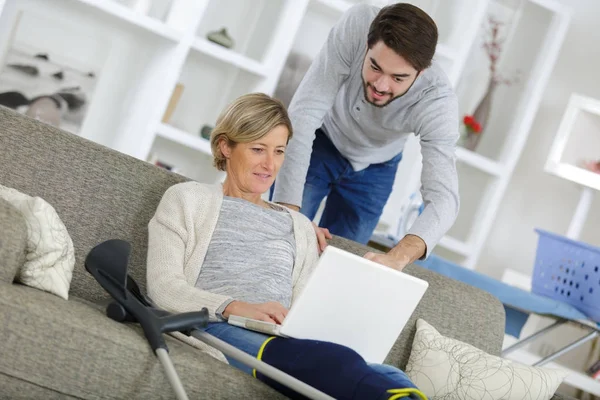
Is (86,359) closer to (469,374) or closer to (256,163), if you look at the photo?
(256,163)

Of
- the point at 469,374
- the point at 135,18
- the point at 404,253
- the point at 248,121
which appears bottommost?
the point at 469,374

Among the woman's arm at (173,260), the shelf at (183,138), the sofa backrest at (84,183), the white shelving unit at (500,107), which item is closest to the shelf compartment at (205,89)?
the shelf at (183,138)

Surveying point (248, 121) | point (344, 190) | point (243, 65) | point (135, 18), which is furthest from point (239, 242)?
point (243, 65)

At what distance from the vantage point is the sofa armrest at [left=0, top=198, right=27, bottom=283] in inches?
67.6

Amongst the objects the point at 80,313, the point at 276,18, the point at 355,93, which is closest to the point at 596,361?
the point at 276,18

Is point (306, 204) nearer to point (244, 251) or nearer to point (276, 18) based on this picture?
point (244, 251)

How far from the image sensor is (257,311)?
202 cm

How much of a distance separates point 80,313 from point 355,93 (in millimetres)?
1319

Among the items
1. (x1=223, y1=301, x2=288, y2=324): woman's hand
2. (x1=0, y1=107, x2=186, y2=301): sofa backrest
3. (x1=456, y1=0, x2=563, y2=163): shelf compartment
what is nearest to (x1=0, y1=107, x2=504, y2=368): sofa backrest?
(x1=0, y1=107, x2=186, y2=301): sofa backrest

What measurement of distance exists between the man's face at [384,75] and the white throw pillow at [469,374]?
665 millimetres

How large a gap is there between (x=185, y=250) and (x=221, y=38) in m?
2.35

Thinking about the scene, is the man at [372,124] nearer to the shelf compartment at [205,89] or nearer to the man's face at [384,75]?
the man's face at [384,75]

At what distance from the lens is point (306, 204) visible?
300 centimetres

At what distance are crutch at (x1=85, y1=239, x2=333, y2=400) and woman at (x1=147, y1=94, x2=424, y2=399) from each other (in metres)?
0.13
